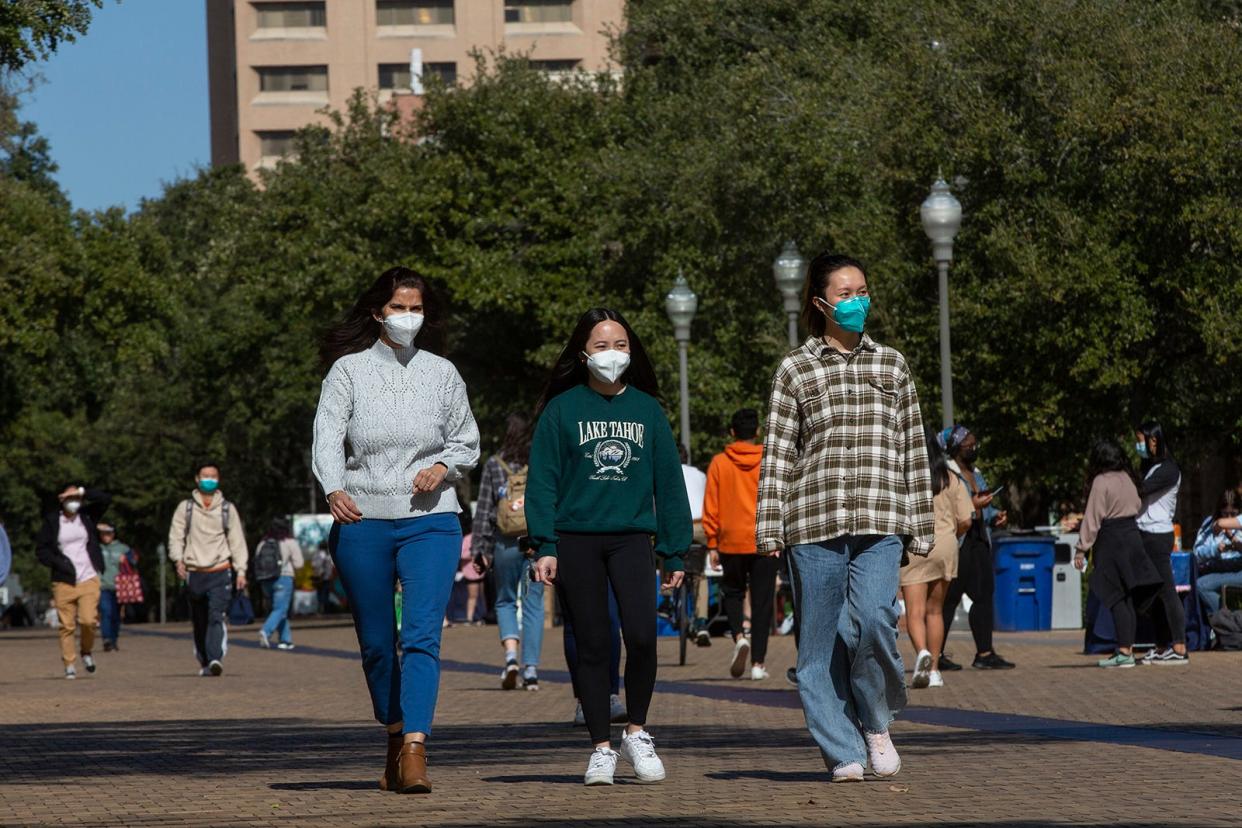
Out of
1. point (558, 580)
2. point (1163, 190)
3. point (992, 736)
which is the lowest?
point (992, 736)

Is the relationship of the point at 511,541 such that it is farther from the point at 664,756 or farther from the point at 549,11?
the point at 549,11

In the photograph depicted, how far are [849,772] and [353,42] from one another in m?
96.4

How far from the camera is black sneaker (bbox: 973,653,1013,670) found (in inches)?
675

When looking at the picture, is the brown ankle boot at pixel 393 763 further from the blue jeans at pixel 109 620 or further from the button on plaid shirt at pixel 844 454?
the blue jeans at pixel 109 620

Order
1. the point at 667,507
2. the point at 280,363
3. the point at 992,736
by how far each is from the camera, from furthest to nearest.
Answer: the point at 280,363
the point at 992,736
the point at 667,507

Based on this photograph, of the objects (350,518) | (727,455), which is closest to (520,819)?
(350,518)

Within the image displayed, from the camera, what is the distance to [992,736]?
35.4 feet

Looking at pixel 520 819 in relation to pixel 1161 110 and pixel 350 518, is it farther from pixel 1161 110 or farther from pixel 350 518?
pixel 1161 110

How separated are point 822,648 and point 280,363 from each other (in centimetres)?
4217

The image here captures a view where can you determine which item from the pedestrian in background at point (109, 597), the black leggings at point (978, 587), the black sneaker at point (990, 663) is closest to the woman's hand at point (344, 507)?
the black leggings at point (978, 587)

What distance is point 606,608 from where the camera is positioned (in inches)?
345

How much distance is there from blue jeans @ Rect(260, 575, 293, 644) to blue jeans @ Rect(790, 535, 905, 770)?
18.1m

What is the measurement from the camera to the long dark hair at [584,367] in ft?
29.5

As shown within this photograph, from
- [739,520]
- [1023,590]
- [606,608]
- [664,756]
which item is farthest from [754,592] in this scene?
[1023,590]
